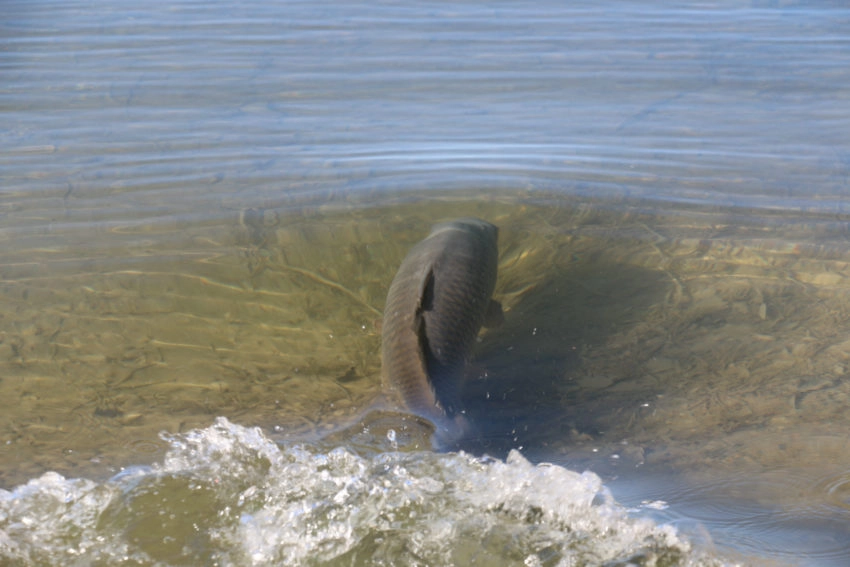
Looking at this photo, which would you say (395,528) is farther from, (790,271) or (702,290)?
(790,271)

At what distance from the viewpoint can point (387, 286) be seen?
19.1ft

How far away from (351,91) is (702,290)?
484 centimetres

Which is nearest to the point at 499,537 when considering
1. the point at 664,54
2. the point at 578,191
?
the point at 578,191

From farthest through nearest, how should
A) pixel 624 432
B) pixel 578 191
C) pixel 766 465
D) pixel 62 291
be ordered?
pixel 578 191 → pixel 62 291 → pixel 624 432 → pixel 766 465

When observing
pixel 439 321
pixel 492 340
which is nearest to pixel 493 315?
A: pixel 492 340

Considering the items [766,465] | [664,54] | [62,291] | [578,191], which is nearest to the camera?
[766,465]

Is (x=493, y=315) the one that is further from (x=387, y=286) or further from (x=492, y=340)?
(x=387, y=286)

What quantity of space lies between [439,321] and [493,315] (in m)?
0.70

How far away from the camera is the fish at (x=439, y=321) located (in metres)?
4.27

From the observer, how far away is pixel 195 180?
7148mm

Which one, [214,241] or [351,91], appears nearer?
[214,241]

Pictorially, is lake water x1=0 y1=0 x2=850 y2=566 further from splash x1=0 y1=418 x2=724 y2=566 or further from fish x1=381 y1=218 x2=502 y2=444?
fish x1=381 y1=218 x2=502 y2=444

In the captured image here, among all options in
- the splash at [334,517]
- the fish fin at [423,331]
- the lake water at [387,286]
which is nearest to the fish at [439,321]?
the fish fin at [423,331]

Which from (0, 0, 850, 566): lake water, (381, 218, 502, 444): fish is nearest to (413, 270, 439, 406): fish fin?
(381, 218, 502, 444): fish
